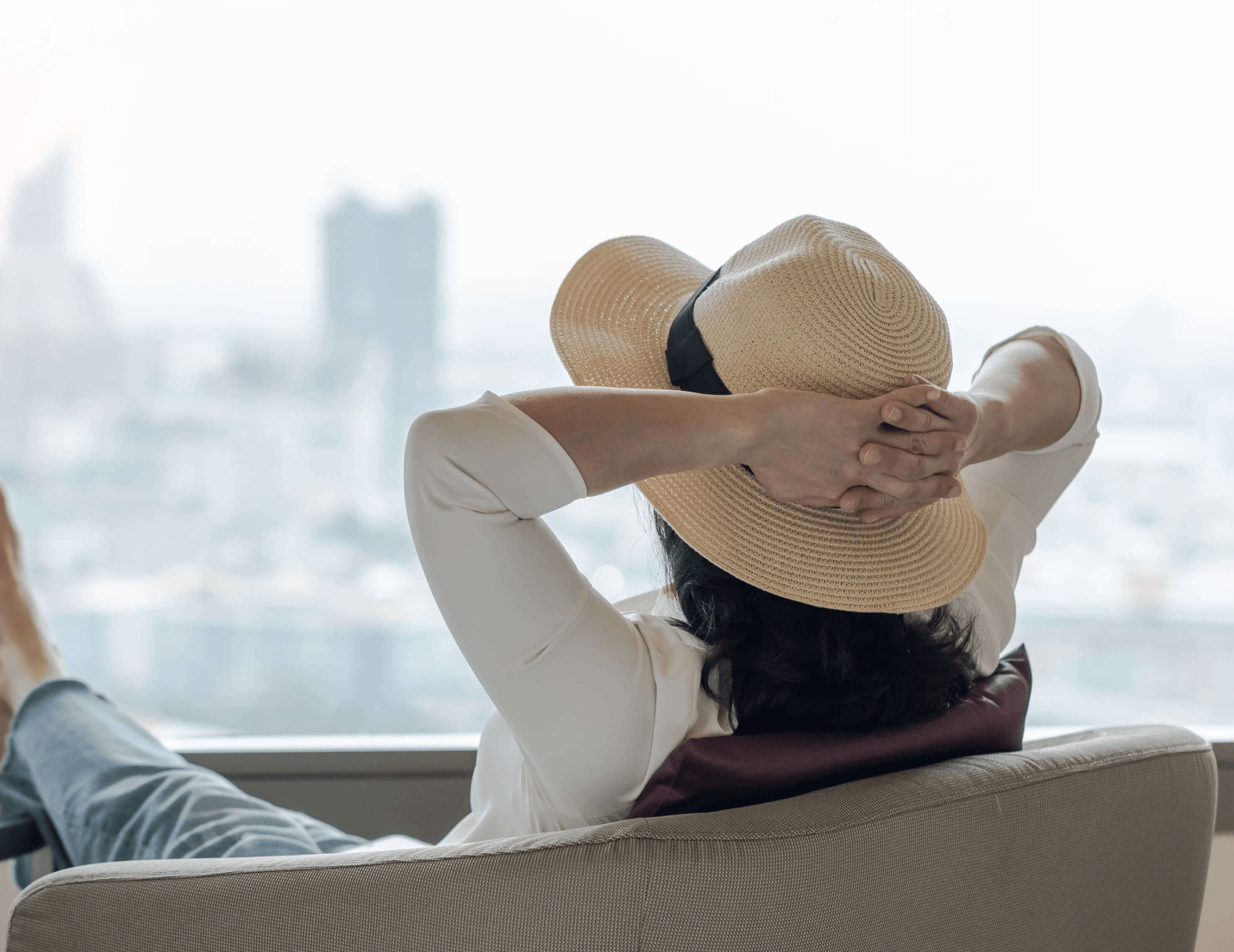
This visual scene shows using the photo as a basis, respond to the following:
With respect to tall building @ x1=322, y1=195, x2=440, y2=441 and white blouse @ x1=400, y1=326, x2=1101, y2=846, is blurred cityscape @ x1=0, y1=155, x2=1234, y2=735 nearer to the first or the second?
tall building @ x1=322, y1=195, x2=440, y2=441

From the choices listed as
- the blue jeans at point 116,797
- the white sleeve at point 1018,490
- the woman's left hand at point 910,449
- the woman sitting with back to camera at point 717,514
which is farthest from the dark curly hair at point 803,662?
the blue jeans at point 116,797

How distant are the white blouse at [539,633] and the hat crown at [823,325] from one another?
213mm

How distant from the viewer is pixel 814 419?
71 centimetres

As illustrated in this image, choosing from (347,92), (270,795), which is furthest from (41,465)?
(347,92)

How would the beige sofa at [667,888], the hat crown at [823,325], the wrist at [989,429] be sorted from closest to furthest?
1. the beige sofa at [667,888]
2. the hat crown at [823,325]
3. the wrist at [989,429]

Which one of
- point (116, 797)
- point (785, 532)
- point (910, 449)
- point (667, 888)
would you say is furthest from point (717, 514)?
point (116, 797)

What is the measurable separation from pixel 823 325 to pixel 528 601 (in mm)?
325

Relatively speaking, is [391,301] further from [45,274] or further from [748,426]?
[748,426]

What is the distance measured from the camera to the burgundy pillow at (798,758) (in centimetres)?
73

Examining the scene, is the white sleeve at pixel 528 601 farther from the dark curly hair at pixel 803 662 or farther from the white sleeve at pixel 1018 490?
the white sleeve at pixel 1018 490

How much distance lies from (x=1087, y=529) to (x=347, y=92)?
161 cm

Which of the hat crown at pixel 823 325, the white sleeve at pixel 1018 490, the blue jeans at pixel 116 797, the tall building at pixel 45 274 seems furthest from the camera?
the tall building at pixel 45 274

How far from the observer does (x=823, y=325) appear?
0.75m

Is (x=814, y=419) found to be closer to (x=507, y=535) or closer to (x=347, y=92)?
(x=507, y=535)
